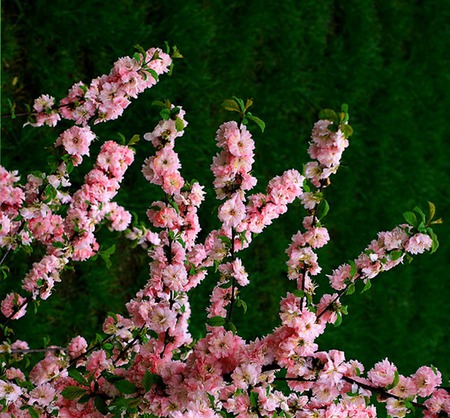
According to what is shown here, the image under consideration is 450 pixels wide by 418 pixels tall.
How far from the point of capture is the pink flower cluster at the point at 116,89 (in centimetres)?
158

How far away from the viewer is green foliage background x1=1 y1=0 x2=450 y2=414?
2.69 m

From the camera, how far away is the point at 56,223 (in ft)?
5.62

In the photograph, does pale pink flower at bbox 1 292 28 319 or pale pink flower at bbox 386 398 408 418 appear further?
pale pink flower at bbox 1 292 28 319

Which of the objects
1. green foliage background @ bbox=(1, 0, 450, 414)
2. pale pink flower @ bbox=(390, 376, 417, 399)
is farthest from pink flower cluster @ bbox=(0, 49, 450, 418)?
green foliage background @ bbox=(1, 0, 450, 414)

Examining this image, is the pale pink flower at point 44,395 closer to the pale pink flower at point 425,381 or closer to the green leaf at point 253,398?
the green leaf at point 253,398

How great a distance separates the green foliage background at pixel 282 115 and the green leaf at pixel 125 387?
1397 millimetres

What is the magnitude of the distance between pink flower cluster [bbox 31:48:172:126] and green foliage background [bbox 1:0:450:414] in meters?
0.94

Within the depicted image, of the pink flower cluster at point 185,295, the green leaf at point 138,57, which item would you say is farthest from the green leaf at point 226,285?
the green leaf at point 138,57

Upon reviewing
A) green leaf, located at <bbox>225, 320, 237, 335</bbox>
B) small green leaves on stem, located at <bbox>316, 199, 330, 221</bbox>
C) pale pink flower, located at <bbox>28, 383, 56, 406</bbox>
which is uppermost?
small green leaves on stem, located at <bbox>316, 199, 330, 221</bbox>

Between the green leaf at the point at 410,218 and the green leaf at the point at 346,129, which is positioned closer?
the green leaf at the point at 346,129

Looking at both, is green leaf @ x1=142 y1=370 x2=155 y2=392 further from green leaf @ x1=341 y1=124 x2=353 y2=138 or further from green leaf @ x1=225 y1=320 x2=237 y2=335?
green leaf @ x1=341 y1=124 x2=353 y2=138

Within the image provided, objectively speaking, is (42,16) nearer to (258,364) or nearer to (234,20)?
(234,20)

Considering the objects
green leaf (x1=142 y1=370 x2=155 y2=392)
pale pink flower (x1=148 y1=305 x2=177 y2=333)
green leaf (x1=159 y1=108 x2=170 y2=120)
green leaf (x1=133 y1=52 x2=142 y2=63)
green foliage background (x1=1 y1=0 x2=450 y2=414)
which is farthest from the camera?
green foliage background (x1=1 y1=0 x2=450 y2=414)

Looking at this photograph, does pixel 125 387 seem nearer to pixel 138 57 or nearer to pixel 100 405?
pixel 100 405
